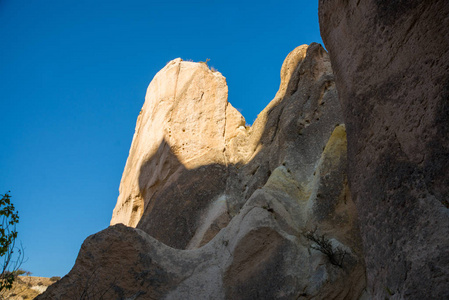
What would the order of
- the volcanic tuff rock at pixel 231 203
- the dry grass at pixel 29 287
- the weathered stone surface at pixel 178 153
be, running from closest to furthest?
the volcanic tuff rock at pixel 231 203, the weathered stone surface at pixel 178 153, the dry grass at pixel 29 287

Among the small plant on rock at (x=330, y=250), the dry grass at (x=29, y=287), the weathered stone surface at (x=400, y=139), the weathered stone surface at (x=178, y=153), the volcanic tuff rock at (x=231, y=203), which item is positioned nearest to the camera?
the weathered stone surface at (x=400, y=139)

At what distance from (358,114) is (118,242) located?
4.57 metres

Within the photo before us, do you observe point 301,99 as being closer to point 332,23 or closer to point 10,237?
point 332,23

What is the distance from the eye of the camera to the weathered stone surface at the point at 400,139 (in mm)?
4602

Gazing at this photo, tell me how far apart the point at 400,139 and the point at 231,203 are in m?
6.04

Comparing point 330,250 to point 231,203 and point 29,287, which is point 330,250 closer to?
point 231,203

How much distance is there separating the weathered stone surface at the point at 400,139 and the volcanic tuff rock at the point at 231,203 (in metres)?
1.42

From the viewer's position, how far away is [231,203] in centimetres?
1084

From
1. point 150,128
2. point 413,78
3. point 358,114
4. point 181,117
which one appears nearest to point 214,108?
point 181,117

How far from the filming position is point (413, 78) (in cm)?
516

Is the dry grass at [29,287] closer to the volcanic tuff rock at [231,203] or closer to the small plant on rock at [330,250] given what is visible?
the volcanic tuff rock at [231,203]

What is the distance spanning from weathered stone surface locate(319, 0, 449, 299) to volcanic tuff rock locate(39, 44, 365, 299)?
4.66 ft

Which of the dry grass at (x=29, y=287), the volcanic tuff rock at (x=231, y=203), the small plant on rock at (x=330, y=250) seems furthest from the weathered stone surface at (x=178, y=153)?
the small plant on rock at (x=330, y=250)

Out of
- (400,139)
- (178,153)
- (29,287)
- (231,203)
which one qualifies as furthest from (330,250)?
(29,287)
